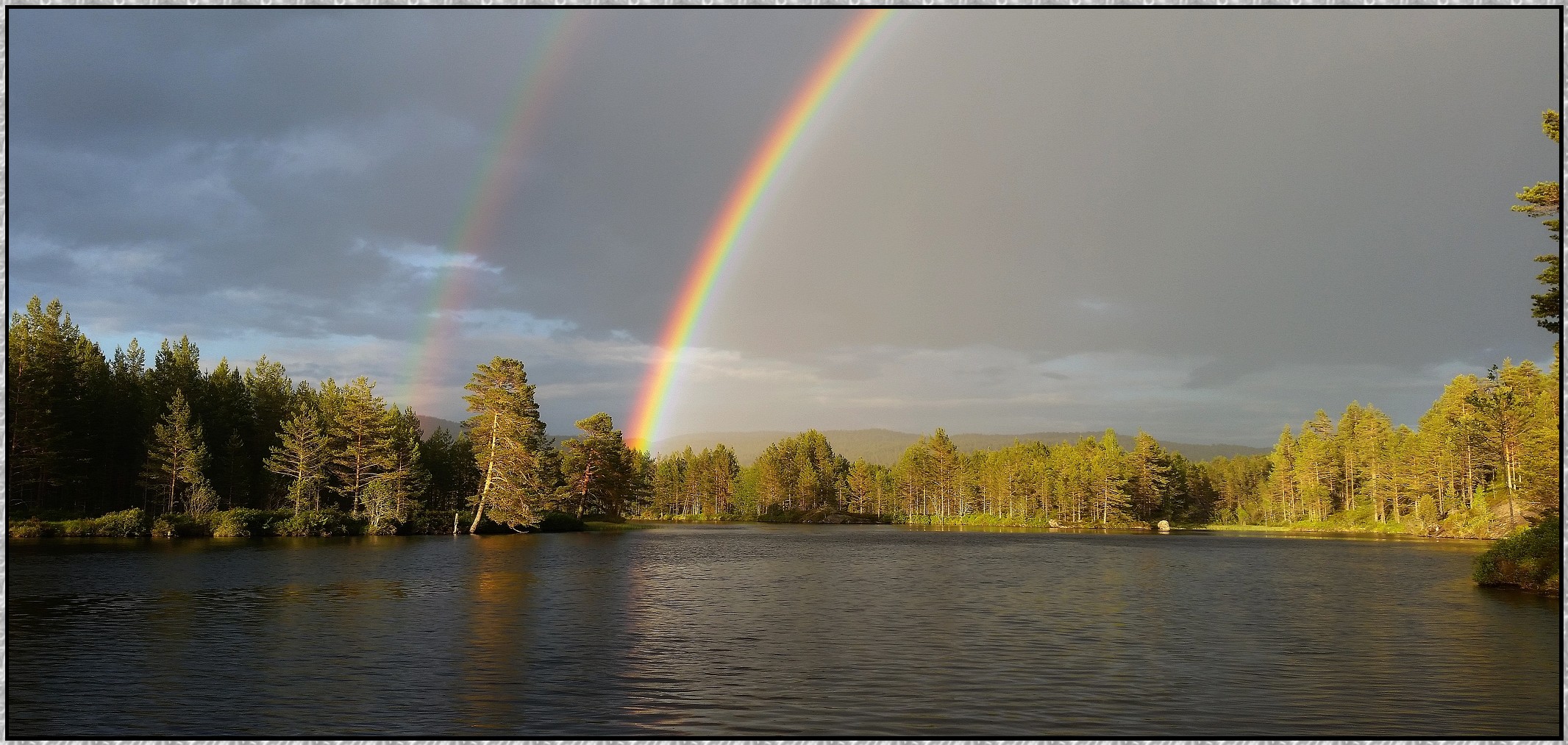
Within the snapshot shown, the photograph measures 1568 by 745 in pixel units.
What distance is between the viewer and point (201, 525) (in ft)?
265

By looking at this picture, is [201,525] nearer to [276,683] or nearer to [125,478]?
[125,478]

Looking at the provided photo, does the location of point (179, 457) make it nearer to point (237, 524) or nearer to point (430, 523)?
point (237, 524)

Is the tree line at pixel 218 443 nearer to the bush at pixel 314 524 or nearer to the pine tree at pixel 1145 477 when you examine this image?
the bush at pixel 314 524

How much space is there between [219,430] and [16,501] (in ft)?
65.2

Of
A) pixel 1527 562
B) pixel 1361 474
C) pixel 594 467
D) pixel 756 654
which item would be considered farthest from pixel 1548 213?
pixel 1361 474

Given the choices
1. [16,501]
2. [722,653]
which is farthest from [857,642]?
[16,501]

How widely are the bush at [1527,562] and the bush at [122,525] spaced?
92.5 meters

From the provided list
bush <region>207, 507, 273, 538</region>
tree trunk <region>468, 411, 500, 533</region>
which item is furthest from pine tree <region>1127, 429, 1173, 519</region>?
bush <region>207, 507, 273, 538</region>

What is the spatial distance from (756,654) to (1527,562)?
37589mm

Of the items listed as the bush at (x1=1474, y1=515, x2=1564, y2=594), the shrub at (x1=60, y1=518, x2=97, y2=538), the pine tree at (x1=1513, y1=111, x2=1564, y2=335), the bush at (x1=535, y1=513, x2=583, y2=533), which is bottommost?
the bush at (x1=535, y1=513, x2=583, y2=533)

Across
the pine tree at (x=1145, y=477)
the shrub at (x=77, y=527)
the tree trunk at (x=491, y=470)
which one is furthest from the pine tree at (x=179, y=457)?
the pine tree at (x=1145, y=477)

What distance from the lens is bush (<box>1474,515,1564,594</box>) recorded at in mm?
39906

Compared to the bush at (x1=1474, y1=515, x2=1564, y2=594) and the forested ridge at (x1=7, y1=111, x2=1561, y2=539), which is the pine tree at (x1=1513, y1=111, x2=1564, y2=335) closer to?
the forested ridge at (x1=7, y1=111, x2=1561, y2=539)

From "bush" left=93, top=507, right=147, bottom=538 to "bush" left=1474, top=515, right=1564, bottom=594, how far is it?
92483mm
